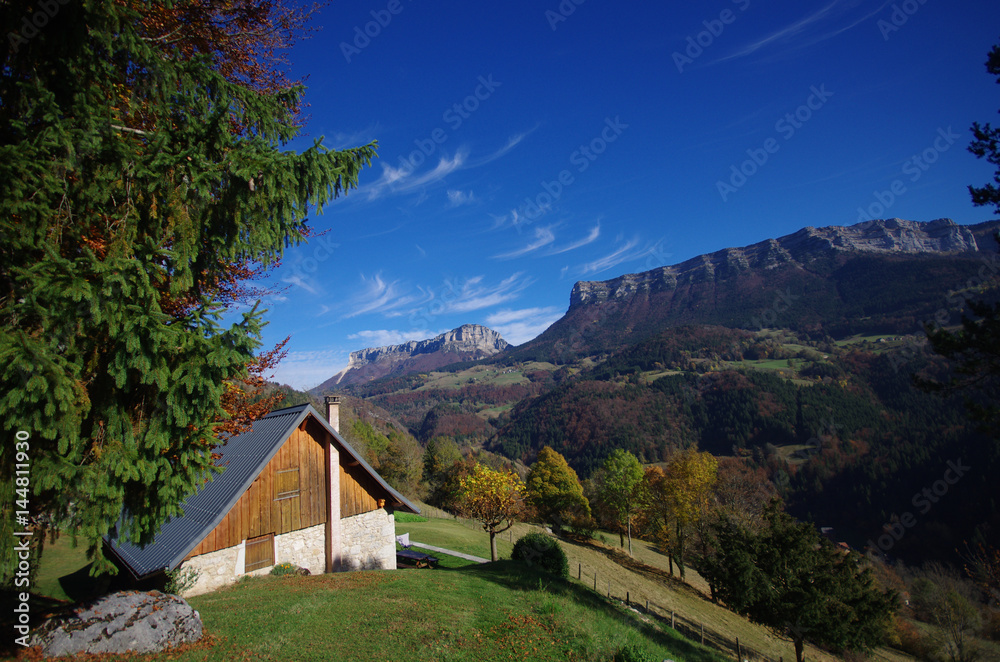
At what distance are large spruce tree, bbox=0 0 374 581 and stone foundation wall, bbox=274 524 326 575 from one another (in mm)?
10870

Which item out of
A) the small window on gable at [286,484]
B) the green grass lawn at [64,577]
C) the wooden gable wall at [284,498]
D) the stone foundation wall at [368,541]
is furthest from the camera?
the stone foundation wall at [368,541]

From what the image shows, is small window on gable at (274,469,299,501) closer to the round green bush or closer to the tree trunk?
the round green bush

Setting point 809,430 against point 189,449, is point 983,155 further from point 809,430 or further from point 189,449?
point 809,430

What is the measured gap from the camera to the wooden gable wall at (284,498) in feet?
46.7

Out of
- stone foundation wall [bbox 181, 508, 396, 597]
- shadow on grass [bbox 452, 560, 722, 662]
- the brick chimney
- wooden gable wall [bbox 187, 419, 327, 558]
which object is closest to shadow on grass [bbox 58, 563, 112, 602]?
stone foundation wall [bbox 181, 508, 396, 597]

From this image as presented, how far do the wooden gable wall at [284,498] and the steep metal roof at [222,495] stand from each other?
456 millimetres

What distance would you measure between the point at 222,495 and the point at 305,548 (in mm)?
3685

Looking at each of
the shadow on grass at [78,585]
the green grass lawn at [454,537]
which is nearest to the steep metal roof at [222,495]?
the shadow on grass at [78,585]

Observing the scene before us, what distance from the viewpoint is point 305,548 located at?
16203 mm

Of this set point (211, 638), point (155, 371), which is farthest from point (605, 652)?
point (155, 371)

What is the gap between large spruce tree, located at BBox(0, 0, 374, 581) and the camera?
5.03 metres

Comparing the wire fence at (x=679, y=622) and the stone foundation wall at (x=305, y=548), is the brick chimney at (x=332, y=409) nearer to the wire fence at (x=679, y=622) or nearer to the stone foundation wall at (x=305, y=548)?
the stone foundation wall at (x=305, y=548)

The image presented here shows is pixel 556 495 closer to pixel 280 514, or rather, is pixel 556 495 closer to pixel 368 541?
pixel 368 541

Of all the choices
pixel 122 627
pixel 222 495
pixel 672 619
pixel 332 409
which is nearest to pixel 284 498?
pixel 222 495
